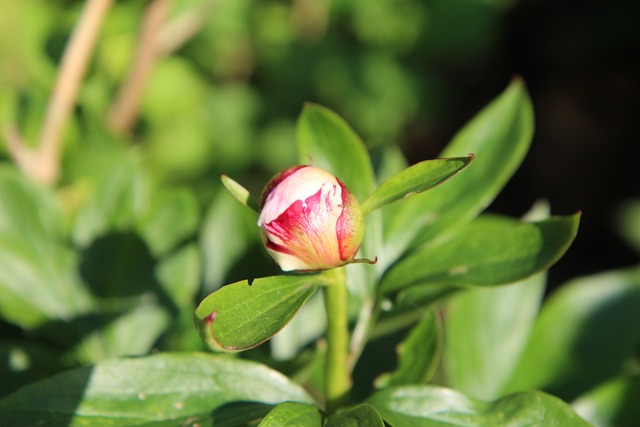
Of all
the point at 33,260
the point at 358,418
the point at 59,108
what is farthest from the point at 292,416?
the point at 59,108

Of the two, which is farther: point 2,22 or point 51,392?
point 2,22

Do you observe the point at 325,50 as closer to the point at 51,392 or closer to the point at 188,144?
the point at 188,144

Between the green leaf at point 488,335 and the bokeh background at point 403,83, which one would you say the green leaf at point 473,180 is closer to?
the green leaf at point 488,335

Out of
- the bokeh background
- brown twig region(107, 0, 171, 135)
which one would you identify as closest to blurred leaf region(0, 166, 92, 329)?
brown twig region(107, 0, 171, 135)

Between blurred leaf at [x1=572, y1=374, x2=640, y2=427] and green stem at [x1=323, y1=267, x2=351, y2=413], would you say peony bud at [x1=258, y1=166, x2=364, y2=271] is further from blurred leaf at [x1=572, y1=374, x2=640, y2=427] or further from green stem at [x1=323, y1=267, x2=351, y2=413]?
blurred leaf at [x1=572, y1=374, x2=640, y2=427]

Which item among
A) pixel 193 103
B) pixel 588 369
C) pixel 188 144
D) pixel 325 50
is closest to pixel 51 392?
pixel 588 369

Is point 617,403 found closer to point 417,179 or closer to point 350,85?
point 417,179
